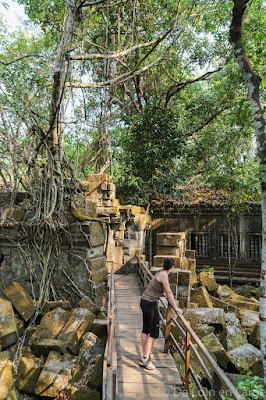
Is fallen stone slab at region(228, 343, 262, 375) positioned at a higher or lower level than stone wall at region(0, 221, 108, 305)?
lower

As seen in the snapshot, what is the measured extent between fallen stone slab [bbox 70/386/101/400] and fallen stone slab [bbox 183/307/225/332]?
10.2 ft

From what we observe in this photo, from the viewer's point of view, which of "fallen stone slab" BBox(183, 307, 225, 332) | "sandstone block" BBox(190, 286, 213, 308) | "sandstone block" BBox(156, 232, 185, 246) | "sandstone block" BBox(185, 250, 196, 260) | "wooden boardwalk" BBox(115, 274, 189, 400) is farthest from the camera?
"sandstone block" BBox(185, 250, 196, 260)

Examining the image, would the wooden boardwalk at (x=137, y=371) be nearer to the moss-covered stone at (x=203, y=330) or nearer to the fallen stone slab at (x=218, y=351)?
the fallen stone slab at (x=218, y=351)

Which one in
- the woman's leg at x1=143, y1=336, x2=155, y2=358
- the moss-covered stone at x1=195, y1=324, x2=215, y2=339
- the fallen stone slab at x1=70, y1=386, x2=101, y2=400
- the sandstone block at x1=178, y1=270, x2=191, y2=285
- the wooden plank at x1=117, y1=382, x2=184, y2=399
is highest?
the sandstone block at x1=178, y1=270, x2=191, y2=285

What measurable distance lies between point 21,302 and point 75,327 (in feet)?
4.15

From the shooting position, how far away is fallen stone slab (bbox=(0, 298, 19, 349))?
14.2ft

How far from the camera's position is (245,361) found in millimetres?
4848

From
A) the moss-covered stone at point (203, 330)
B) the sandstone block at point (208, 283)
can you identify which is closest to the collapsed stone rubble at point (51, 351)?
the moss-covered stone at point (203, 330)

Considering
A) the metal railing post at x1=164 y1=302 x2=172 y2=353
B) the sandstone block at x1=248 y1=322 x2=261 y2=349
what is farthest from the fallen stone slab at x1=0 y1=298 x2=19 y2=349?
the sandstone block at x1=248 y1=322 x2=261 y2=349

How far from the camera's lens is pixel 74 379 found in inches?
146

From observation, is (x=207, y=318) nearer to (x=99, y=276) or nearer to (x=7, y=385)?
(x=99, y=276)

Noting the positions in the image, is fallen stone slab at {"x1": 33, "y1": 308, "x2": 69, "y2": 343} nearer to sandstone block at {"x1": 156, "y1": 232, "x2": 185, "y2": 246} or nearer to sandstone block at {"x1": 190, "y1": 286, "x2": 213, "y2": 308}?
sandstone block at {"x1": 156, "y1": 232, "x2": 185, "y2": 246}

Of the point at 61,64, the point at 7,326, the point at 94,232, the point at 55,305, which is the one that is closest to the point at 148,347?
the point at 55,305

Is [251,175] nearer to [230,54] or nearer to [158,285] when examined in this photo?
[230,54]
